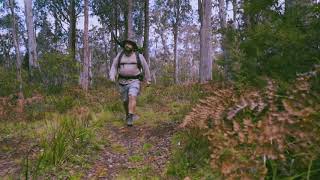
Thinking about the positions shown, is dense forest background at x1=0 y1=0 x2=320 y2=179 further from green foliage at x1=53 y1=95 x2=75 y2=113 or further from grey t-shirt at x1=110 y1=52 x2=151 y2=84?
grey t-shirt at x1=110 y1=52 x2=151 y2=84

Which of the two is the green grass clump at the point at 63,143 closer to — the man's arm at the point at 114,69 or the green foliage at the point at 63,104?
the man's arm at the point at 114,69

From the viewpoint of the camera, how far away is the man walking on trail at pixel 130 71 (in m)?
7.87

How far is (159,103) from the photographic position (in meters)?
11.2

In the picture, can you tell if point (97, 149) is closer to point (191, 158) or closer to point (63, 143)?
point (63, 143)

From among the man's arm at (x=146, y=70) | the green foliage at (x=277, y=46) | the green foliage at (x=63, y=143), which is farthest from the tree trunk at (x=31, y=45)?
the green foliage at (x=277, y=46)

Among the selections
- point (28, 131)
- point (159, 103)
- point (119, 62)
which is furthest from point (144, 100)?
point (28, 131)

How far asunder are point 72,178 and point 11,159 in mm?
1351

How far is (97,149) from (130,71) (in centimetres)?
221

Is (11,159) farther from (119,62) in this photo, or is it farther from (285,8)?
(285,8)

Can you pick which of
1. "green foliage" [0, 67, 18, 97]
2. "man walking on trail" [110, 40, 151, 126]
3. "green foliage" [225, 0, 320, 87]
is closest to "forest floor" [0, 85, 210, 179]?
"man walking on trail" [110, 40, 151, 126]

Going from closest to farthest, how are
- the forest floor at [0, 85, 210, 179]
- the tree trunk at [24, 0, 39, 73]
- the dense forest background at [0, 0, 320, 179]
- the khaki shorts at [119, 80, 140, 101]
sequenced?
the dense forest background at [0, 0, 320, 179]
the forest floor at [0, 85, 210, 179]
the khaki shorts at [119, 80, 140, 101]
the tree trunk at [24, 0, 39, 73]

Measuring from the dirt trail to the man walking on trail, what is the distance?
0.50 m

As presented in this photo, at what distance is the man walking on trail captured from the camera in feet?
25.8

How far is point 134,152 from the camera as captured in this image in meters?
6.05
